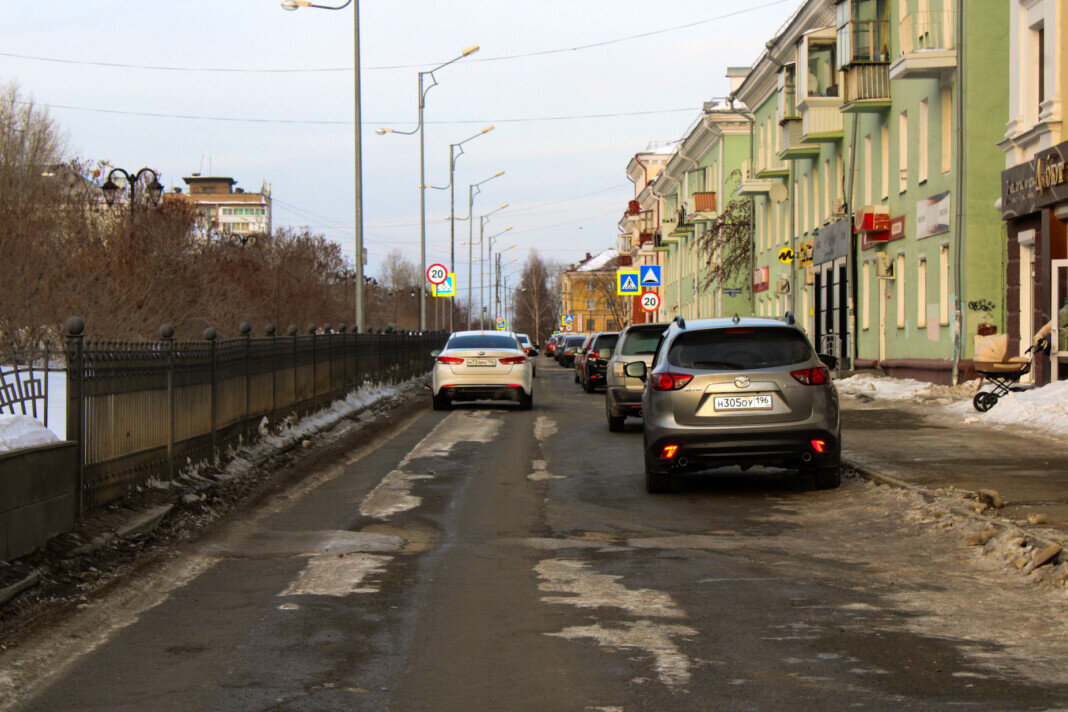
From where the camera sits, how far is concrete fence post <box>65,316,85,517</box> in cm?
948

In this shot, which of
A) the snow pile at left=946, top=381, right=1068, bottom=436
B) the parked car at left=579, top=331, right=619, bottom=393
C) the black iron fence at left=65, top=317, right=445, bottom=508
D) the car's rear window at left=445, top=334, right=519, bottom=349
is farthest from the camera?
the parked car at left=579, top=331, right=619, bottom=393

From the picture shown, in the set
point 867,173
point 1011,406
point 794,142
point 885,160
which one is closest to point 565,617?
point 1011,406

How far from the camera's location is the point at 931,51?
92.8 ft

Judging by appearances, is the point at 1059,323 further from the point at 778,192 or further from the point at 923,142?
the point at 778,192

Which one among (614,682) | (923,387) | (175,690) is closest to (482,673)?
(614,682)

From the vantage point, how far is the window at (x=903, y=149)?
33.0 metres

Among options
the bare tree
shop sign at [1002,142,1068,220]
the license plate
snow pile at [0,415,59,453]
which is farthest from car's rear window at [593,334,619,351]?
the bare tree

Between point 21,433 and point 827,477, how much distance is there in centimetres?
727

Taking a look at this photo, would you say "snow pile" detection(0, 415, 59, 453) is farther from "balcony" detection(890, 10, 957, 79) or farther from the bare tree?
the bare tree

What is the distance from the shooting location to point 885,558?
8781 mm

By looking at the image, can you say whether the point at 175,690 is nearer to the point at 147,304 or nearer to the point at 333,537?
the point at 333,537

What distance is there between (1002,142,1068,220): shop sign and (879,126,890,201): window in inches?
384

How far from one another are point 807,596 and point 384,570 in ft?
8.78

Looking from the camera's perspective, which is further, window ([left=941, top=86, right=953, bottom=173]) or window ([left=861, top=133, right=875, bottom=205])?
window ([left=861, top=133, right=875, bottom=205])
